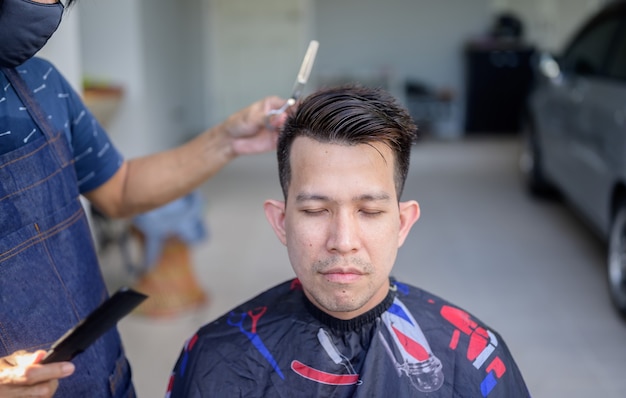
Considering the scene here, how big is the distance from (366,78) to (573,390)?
691cm

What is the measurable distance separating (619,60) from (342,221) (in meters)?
3.17

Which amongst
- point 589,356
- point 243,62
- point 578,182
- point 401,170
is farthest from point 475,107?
point 401,170

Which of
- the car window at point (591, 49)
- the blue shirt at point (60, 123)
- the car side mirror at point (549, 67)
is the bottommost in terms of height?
the car side mirror at point (549, 67)

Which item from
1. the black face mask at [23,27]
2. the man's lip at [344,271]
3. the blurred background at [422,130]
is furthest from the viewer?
the blurred background at [422,130]

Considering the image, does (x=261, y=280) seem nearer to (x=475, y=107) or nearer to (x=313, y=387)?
(x=313, y=387)

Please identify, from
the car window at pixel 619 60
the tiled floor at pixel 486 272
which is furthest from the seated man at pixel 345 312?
the car window at pixel 619 60

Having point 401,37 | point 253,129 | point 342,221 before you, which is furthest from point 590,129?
point 401,37

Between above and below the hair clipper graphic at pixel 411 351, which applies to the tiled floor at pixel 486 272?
below

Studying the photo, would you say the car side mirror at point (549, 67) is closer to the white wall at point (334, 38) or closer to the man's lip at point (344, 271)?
the white wall at point (334, 38)

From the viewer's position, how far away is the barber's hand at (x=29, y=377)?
3.38 ft

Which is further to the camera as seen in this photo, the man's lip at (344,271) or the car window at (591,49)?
the car window at (591,49)

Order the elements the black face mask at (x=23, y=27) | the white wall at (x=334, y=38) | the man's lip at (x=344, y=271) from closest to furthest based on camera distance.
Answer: the black face mask at (x=23, y=27), the man's lip at (x=344, y=271), the white wall at (x=334, y=38)

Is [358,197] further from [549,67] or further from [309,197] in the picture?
[549,67]

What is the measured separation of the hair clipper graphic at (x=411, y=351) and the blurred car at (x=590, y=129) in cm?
226
